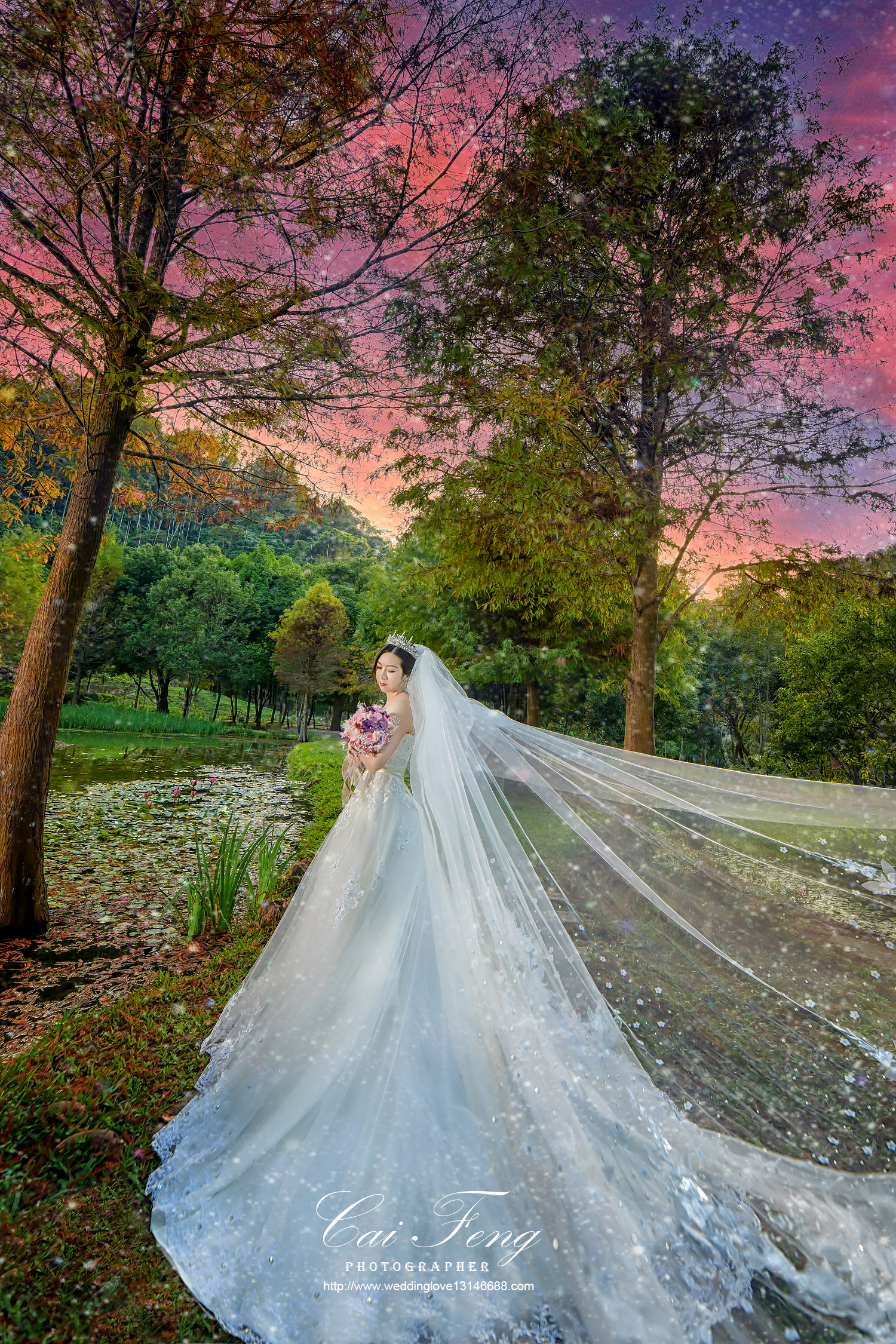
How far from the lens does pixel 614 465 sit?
7.89 metres

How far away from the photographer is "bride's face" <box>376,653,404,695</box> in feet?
14.4

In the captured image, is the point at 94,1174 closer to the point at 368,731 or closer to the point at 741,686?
the point at 368,731

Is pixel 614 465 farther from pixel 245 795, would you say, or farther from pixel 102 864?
pixel 245 795

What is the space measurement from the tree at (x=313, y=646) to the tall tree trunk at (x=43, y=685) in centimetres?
2752

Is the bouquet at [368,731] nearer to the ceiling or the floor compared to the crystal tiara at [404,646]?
nearer to the floor

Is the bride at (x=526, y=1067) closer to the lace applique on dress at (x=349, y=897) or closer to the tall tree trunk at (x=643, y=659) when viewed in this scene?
the lace applique on dress at (x=349, y=897)

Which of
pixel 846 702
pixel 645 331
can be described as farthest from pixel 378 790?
pixel 846 702

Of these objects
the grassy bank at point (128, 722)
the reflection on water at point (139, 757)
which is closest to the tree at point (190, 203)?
the reflection on water at point (139, 757)

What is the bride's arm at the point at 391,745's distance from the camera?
13.6ft

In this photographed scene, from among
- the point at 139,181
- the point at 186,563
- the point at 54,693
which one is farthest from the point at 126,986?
the point at 186,563

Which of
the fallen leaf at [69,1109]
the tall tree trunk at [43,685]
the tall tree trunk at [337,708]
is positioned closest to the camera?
the fallen leaf at [69,1109]

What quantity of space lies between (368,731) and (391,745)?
0.21m

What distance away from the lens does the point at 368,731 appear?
4105 mm

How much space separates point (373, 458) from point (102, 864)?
237 inches
